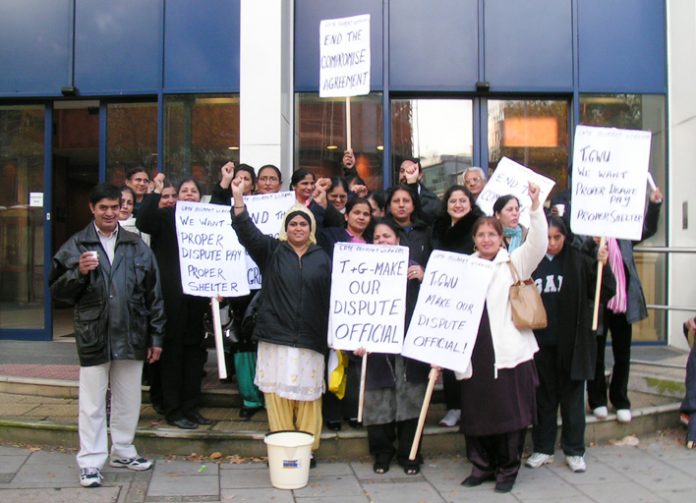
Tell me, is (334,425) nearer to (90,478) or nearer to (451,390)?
(451,390)

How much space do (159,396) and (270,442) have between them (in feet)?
5.41

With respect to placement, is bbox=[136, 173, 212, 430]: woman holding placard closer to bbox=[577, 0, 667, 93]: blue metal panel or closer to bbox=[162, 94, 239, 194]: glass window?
bbox=[162, 94, 239, 194]: glass window

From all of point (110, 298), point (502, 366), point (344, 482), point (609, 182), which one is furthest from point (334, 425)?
point (609, 182)

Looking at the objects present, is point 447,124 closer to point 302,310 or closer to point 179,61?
point 179,61

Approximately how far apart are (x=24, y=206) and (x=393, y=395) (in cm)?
668

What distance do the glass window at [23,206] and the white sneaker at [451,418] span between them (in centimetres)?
620

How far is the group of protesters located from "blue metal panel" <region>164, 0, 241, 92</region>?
10.6ft

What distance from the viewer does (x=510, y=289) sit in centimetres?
531

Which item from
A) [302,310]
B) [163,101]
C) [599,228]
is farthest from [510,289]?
[163,101]

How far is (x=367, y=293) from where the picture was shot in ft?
18.1

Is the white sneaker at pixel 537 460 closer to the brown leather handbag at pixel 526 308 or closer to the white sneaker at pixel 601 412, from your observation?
the white sneaker at pixel 601 412

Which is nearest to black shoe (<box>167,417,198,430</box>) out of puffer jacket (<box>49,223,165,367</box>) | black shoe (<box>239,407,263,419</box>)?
black shoe (<box>239,407,263,419</box>)

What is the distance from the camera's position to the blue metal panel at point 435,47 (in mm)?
9602

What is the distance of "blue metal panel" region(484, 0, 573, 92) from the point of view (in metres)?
9.62
